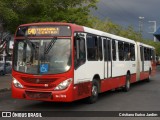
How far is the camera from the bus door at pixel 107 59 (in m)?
15.8

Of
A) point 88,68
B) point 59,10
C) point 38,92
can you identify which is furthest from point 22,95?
point 59,10

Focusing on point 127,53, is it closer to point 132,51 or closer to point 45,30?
point 132,51

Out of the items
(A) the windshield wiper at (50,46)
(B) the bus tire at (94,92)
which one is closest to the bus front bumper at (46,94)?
(A) the windshield wiper at (50,46)

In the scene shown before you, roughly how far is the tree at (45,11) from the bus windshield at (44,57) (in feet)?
25.8

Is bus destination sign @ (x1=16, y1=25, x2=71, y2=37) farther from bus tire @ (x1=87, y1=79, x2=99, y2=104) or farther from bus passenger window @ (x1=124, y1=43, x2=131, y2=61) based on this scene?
bus passenger window @ (x1=124, y1=43, x2=131, y2=61)

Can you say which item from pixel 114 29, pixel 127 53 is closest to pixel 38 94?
pixel 127 53

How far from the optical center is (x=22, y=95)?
12.4 meters

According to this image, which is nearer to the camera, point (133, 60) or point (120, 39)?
point (120, 39)

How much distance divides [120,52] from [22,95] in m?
7.34

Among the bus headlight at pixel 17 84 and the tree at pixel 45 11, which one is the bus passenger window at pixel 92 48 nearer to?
the bus headlight at pixel 17 84

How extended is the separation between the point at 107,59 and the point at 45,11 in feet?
29.3

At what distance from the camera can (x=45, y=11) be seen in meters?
23.9

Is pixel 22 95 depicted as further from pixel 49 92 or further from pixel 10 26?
pixel 10 26

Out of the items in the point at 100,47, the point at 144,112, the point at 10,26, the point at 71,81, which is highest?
the point at 10,26
